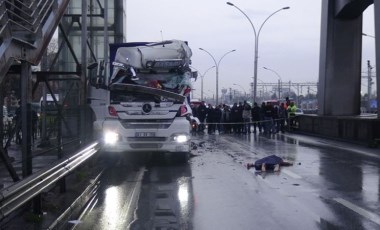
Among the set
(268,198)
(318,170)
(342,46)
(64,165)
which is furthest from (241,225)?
(342,46)

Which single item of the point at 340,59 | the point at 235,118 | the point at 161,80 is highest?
the point at 340,59

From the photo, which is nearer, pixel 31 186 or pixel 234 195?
pixel 31 186

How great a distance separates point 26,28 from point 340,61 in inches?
798

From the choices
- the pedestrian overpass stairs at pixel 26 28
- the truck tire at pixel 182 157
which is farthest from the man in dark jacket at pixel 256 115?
the pedestrian overpass stairs at pixel 26 28

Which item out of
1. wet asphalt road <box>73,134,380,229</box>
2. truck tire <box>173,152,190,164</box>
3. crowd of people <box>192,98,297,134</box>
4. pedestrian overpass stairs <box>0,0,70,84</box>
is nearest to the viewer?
wet asphalt road <box>73,134,380,229</box>

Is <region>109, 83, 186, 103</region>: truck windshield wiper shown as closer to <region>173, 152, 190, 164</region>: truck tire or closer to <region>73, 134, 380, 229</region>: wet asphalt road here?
<region>173, 152, 190, 164</region>: truck tire

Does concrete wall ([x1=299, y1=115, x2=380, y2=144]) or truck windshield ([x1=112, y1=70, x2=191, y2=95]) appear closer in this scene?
truck windshield ([x1=112, y1=70, x2=191, y2=95])

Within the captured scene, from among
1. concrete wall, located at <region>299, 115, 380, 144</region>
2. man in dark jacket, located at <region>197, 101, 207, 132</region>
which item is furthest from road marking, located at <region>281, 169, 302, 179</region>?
man in dark jacket, located at <region>197, 101, 207, 132</region>

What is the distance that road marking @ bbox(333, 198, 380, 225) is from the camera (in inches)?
282

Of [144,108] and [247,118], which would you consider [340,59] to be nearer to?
[247,118]

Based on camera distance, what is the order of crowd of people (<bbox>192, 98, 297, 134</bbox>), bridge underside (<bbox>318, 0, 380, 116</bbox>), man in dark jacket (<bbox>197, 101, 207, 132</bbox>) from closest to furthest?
bridge underside (<bbox>318, 0, 380, 116</bbox>)
crowd of people (<bbox>192, 98, 297, 134</bbox>)
man in dark jacket (<bbox>197, 101, 207, 132</bbox>)

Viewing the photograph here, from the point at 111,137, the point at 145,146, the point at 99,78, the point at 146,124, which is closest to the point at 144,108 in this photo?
the point at 146,124

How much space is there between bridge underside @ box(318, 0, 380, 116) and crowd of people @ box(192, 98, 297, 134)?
325 centimetres

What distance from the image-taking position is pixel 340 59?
2608cm
